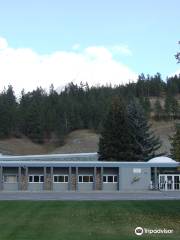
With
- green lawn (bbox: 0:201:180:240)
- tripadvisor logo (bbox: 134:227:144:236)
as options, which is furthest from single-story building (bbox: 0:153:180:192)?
tripadvisor logo (bbox: 134:227:144:236)

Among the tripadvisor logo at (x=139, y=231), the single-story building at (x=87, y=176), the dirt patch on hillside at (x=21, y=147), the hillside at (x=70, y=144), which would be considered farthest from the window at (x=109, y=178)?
the dirt patch on hillside at (x=21, y=147)

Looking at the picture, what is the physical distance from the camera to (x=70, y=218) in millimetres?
25547

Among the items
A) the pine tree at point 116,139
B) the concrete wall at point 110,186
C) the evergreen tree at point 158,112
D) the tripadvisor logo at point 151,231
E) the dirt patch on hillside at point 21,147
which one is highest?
the evergreen tree at point 158,112

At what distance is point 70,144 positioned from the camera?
145625 mm

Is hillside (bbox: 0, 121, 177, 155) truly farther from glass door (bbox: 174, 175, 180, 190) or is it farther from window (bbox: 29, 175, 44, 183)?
window (bbox: 29, 175, 44, 183)

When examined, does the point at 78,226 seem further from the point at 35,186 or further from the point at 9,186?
the point at 9,186

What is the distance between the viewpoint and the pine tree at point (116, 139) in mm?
79438

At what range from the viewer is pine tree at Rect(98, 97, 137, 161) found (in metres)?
79.4

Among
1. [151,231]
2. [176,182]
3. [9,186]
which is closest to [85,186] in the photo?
[9,186]

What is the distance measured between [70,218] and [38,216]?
198 centimetres

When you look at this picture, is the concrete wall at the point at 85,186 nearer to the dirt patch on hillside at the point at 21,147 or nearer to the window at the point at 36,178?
the window at the point at 36,178

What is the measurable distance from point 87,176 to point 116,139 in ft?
37.3

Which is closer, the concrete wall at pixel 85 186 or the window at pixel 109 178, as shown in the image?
the concrete wall at pixel 85 186

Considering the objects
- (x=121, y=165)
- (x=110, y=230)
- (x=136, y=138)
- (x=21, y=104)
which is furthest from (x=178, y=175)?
(x=21, y=104)
